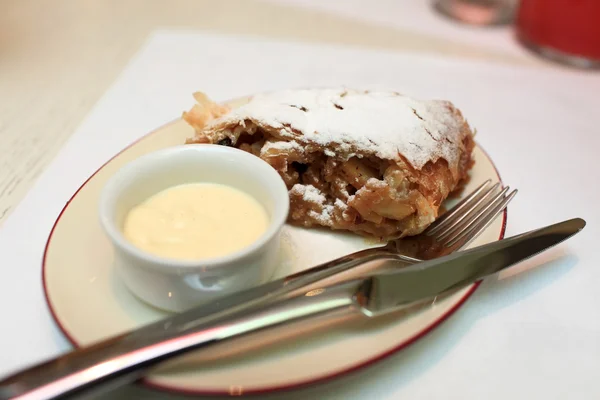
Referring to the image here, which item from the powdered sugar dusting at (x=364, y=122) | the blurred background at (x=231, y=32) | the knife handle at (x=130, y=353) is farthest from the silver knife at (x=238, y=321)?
the blurred background at (x=231, y=32)

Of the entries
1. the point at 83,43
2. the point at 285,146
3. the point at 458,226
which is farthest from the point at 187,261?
the point at 83,43

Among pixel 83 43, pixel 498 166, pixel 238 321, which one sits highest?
pixel 238 321

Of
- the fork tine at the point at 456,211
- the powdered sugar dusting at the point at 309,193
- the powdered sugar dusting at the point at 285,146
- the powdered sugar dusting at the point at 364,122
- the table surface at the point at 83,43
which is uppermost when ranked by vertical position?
the powdered sugar dusting at the point at 364,122

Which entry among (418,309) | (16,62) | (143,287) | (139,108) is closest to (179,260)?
(143,287)

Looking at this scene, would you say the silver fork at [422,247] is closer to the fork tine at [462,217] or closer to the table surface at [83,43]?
the fork tine at [462,217]

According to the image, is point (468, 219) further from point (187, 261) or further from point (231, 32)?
point (231, 32)

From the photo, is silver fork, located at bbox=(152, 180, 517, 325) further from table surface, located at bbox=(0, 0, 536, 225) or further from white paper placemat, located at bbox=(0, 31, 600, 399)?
table surface, located at bbox=(0, 0, 536, 225)
